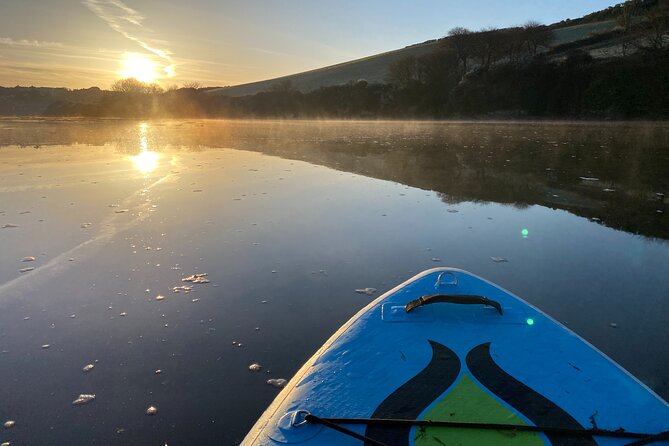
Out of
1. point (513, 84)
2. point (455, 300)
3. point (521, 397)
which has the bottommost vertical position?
point (521, 397)

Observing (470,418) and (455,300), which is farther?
(455,300)

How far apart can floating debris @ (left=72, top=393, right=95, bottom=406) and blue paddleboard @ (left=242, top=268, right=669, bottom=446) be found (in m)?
1.22

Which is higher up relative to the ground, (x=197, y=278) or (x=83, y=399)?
(x=197, y=278)

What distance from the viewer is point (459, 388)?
191cm

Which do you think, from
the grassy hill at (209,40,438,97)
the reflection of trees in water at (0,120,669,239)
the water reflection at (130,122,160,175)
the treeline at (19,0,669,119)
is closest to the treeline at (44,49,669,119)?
the treeline at (19,0,669,119)

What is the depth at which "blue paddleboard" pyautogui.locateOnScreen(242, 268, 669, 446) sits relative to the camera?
1643 millimetres

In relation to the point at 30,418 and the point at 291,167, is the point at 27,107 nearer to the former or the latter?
the point at 291,167

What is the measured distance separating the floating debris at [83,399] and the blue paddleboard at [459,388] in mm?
1215

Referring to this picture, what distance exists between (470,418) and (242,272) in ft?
9.56

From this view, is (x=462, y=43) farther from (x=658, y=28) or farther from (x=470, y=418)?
(x=470, y=418)

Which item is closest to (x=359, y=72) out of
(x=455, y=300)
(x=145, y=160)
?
(x=145, y=160)

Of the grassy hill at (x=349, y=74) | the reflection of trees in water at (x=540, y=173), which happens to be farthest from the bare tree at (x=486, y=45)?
the reflection of trees in water at (x=540, y=173)

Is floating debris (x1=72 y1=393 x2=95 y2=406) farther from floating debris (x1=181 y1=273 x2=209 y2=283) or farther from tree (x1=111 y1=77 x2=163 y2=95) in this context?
tree (x1=111 y1=77 x2=163 y2=95)

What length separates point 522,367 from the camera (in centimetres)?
207
